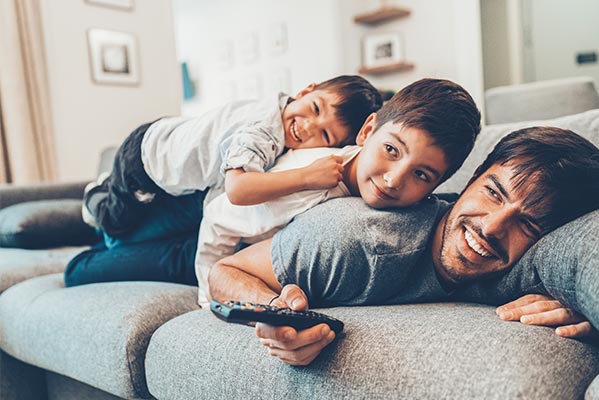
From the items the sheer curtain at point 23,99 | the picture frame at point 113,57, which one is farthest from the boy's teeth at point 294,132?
the picture frame at point 113,57

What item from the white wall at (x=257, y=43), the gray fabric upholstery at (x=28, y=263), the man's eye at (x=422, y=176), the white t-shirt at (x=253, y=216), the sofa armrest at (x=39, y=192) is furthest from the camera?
the white wall at (x=257, y=43)

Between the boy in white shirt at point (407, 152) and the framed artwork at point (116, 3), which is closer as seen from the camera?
the boy in white shirt at point (407, 152)

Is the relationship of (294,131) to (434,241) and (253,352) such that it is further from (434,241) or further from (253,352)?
(253,352)

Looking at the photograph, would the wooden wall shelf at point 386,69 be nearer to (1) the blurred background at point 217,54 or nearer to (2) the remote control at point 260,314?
(1) the blurred background at point 217,54

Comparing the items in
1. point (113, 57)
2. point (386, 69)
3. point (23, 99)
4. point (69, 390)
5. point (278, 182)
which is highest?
point (113, 57)

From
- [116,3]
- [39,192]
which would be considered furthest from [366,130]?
[116,3]

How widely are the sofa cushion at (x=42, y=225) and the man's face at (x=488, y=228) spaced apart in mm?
1694

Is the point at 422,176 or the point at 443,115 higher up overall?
the point at 443,115

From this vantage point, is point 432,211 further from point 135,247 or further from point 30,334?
point 30,334

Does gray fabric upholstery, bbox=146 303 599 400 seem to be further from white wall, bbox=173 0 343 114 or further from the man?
white wall, bbox=173 0 343 114

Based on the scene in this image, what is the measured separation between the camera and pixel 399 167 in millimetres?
1054

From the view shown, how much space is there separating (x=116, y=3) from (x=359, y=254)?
3602 mm

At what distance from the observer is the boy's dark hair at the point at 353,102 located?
135 cm

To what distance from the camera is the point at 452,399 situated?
0.76m
